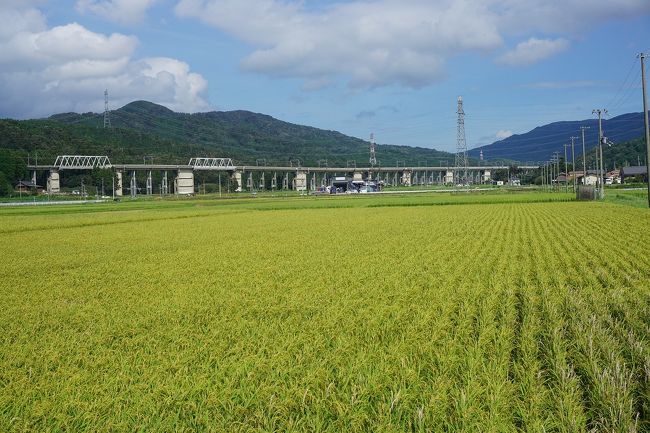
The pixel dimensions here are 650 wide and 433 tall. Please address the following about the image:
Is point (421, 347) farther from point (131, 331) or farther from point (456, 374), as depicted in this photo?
point (131, 331)

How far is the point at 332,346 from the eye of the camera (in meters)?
6.77

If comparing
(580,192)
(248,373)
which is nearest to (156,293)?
(248,373)

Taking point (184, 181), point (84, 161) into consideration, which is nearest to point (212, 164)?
point (184, 181)

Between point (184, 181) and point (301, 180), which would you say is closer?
point (184, 181)

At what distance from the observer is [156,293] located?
437 inches

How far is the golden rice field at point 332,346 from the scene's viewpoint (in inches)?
185

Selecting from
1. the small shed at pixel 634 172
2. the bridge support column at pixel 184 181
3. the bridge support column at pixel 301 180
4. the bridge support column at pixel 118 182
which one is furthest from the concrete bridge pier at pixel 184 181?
the small shed at pixel 634 172

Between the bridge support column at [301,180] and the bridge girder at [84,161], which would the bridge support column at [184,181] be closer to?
the bridge girder at [84,161]

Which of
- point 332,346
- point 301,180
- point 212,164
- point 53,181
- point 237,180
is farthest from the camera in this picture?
point 301,180

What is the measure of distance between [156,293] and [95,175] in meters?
115

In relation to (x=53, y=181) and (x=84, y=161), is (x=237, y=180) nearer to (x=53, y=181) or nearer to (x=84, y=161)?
(x=84, y=161)

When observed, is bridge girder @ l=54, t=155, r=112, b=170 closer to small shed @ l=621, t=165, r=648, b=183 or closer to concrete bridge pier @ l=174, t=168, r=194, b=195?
concrete bridge pier @ l=174, t=168, r=194, b=195

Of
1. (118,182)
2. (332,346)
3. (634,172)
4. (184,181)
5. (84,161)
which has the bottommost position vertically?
(332,346)

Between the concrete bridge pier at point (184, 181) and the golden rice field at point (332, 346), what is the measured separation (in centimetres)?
11036
